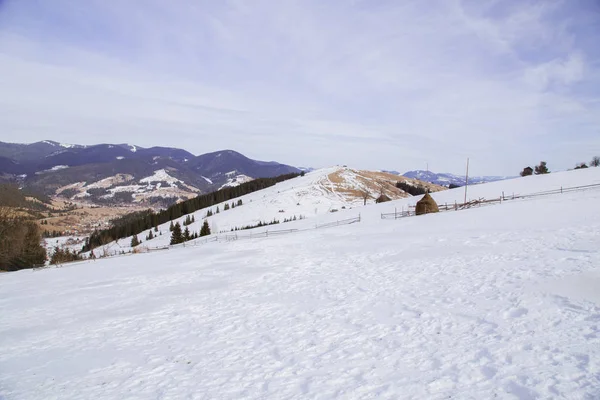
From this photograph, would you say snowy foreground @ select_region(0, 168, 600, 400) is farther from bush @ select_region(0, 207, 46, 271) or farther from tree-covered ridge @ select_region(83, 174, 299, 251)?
tree-covered ridge @ select_region(83, 174, 299, 251)

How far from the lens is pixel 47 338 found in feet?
46.0

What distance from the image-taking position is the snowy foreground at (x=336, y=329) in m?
8.33

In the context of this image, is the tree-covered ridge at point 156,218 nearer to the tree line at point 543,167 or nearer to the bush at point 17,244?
the bush at point 17,244

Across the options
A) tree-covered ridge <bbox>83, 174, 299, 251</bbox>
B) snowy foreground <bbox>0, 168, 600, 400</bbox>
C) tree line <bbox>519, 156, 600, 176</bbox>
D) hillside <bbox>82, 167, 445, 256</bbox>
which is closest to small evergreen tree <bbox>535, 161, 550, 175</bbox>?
tree line <bbox>519, 156, 600, 176</bbox>

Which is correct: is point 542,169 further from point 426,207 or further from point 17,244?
point 17,244

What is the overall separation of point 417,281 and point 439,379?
9290 millimetres

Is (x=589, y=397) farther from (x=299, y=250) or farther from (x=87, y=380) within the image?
(x=299, y=250)

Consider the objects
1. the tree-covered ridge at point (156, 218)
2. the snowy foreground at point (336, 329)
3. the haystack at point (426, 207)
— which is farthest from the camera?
the tree-covered ridge at point (156, 218)

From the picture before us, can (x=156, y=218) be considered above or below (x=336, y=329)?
below

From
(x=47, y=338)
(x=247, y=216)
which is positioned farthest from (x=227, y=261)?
(x=247, y=216)

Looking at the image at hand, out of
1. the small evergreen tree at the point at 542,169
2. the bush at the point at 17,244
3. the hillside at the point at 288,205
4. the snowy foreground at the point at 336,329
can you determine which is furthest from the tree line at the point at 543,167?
the bush at the point at 17,244

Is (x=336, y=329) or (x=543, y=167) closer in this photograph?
(x=336, y=329)

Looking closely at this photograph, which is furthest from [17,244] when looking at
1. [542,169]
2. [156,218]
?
[542,169]

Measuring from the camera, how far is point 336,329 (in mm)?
11969
